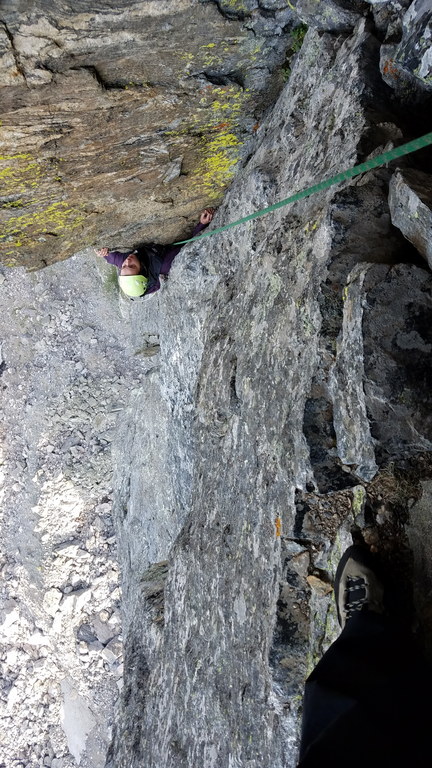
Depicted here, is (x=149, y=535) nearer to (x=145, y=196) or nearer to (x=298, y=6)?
(x=145, y=196)

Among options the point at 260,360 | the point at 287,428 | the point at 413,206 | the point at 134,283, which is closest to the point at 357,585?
the point at 287,428

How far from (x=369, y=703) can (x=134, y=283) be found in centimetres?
664

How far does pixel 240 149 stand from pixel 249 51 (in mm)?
1479

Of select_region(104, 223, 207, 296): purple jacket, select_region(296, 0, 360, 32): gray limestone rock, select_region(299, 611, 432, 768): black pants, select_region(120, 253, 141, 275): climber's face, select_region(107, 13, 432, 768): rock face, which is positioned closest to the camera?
select_region(299, 611, 432, 768): black pants

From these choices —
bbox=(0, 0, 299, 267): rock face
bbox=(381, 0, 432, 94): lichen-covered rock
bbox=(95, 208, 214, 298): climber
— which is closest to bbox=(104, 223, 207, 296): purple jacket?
bbox=(95, 208, 214, 298): climber

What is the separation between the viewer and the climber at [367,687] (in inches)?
117

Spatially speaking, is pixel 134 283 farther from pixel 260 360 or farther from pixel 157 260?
pixel 260 360

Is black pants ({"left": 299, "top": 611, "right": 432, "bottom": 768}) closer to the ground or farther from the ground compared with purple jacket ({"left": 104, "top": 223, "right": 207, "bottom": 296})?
closer to the ground

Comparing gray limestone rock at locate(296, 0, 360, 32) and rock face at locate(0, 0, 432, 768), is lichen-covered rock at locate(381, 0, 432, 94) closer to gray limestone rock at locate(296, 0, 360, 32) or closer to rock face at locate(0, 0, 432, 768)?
rock face at locate(0, 0, 432, 768)

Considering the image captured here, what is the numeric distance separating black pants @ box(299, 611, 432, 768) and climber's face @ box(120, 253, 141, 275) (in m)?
6.14

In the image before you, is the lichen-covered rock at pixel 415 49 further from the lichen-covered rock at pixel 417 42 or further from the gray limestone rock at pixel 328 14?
the gray limestone rock at pixel 328 14

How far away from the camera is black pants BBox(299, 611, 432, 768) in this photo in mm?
2951

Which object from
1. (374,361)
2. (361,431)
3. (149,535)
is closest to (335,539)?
(361,431)

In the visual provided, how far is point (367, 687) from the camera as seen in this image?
3227 millimetres
